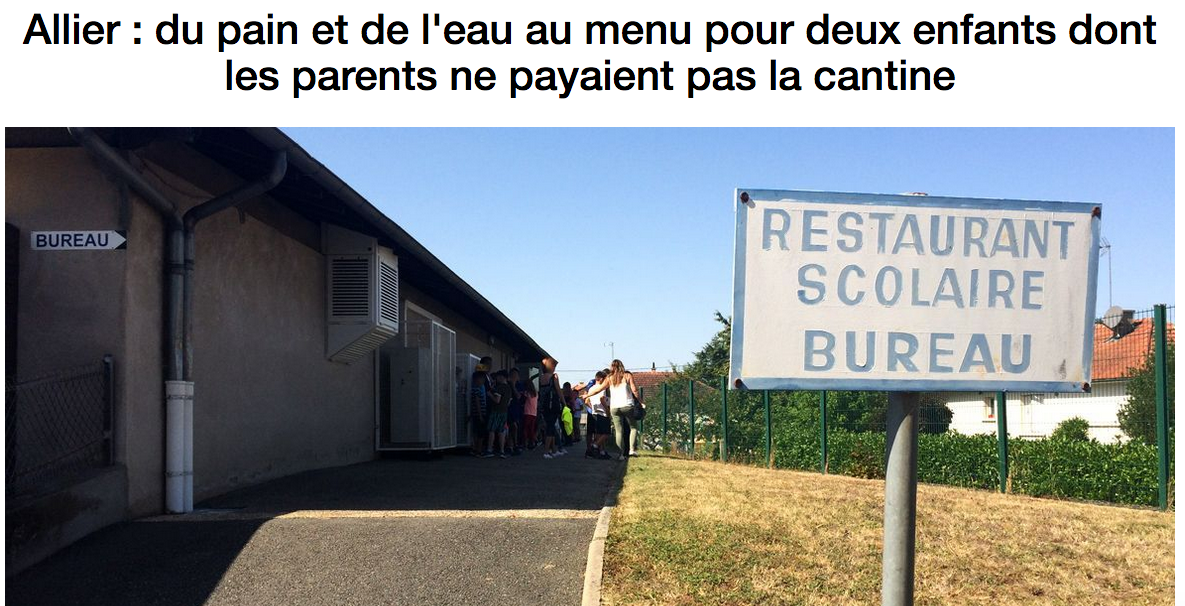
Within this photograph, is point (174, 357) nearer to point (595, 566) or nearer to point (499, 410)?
point (595, 566)

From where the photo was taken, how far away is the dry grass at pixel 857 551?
591cm

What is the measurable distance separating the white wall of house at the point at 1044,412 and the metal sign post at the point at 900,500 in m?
7.89

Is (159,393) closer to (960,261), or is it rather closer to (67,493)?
A: (67,493)

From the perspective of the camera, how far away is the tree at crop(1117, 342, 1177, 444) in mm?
10383

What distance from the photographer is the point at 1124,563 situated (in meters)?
6.95

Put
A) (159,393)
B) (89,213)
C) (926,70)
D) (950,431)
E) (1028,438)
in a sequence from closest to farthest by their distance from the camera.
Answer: (926,70), (89,213), (159,393), (1028,438), (950,431)

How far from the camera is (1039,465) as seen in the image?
11.9 m

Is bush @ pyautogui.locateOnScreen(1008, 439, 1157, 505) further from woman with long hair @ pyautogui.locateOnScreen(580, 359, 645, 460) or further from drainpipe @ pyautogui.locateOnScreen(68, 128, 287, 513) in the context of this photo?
drainpipe @ pyautogui.locateOnScreen(68, 128, 287, 513)

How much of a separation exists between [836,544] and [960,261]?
5.01 m

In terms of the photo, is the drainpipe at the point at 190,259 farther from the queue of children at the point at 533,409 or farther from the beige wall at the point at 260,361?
the queue of children at the point at 533,409

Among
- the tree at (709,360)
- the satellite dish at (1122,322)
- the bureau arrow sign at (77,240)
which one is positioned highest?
the bureau arrow sign at (77,240)

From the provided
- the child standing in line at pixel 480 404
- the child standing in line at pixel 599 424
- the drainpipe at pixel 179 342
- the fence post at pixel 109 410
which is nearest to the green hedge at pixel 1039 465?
the child standing in line at pixel 599 424

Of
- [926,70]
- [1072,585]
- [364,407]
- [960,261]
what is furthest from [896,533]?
[364,407]

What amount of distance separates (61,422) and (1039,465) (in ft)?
31.7
